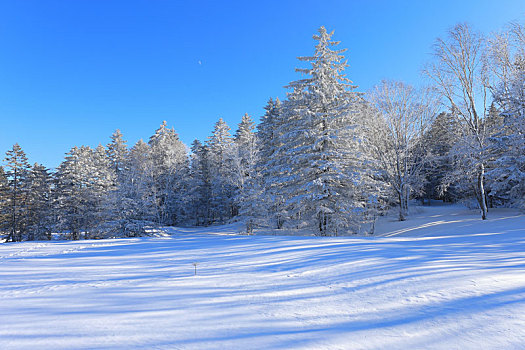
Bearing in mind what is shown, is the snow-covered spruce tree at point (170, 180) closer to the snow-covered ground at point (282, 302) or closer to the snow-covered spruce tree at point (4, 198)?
the snow-covered spruce tree at point (4, 198)

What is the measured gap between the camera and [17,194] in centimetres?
2502

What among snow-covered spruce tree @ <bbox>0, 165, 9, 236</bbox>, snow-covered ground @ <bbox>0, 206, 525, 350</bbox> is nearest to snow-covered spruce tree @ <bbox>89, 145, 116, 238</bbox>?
snow-covered spruce tree @ <bbox>0, 165, 9, 236</bbox>

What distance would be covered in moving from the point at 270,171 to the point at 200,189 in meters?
21.1

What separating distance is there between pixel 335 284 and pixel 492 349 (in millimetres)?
1996

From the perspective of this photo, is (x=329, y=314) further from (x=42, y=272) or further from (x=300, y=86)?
(x=300, y=86)

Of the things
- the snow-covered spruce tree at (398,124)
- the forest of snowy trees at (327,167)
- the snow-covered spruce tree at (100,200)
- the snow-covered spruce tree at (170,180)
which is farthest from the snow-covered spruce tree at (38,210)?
the snow-covered spruce tree at (398,124)

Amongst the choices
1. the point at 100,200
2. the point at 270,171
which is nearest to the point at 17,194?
the point at 100,200

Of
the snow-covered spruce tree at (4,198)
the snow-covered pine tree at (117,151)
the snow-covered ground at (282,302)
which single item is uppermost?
the snow-covered pine tree at (117,151)

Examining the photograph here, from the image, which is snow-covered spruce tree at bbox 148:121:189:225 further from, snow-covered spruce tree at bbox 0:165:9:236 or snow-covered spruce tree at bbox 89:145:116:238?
snow-covered spruce tree at bbox 0:165:9:236

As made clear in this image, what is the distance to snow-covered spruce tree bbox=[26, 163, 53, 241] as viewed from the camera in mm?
24906

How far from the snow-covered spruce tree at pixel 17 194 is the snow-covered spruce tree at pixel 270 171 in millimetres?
24627

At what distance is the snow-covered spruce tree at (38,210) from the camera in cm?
2491

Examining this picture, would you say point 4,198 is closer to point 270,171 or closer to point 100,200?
point 100,200

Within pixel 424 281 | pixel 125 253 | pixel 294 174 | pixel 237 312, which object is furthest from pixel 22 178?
pixel 424 281
